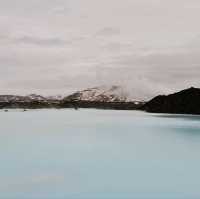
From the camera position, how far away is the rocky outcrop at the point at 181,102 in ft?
464

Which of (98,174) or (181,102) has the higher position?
(181,102)

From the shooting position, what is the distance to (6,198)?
16594 mm

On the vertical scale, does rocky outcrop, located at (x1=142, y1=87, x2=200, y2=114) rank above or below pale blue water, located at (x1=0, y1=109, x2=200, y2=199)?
above

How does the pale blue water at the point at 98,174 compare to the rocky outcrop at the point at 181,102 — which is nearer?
the pale blue water at the point at 98,174

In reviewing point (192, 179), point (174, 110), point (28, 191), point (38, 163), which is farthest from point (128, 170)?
point (174, 110)

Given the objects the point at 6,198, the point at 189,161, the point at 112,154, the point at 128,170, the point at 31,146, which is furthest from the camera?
the point at 31,146

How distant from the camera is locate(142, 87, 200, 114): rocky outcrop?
14157 centimetres

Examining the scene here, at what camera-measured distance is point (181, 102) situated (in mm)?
151625

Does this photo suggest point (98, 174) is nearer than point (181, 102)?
Yes

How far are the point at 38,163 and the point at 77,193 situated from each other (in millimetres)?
9227

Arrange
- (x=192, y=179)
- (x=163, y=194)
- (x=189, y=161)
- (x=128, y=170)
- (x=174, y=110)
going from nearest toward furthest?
(x=163, y=194) < (x=192, y=179) < (x=128, y=170) < (x=189, y=161) < (x=174, y=110)

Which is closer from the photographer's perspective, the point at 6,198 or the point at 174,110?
the point at 6,198

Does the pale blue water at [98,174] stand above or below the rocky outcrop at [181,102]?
below

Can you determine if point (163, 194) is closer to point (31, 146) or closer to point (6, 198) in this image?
point (6, 198)
